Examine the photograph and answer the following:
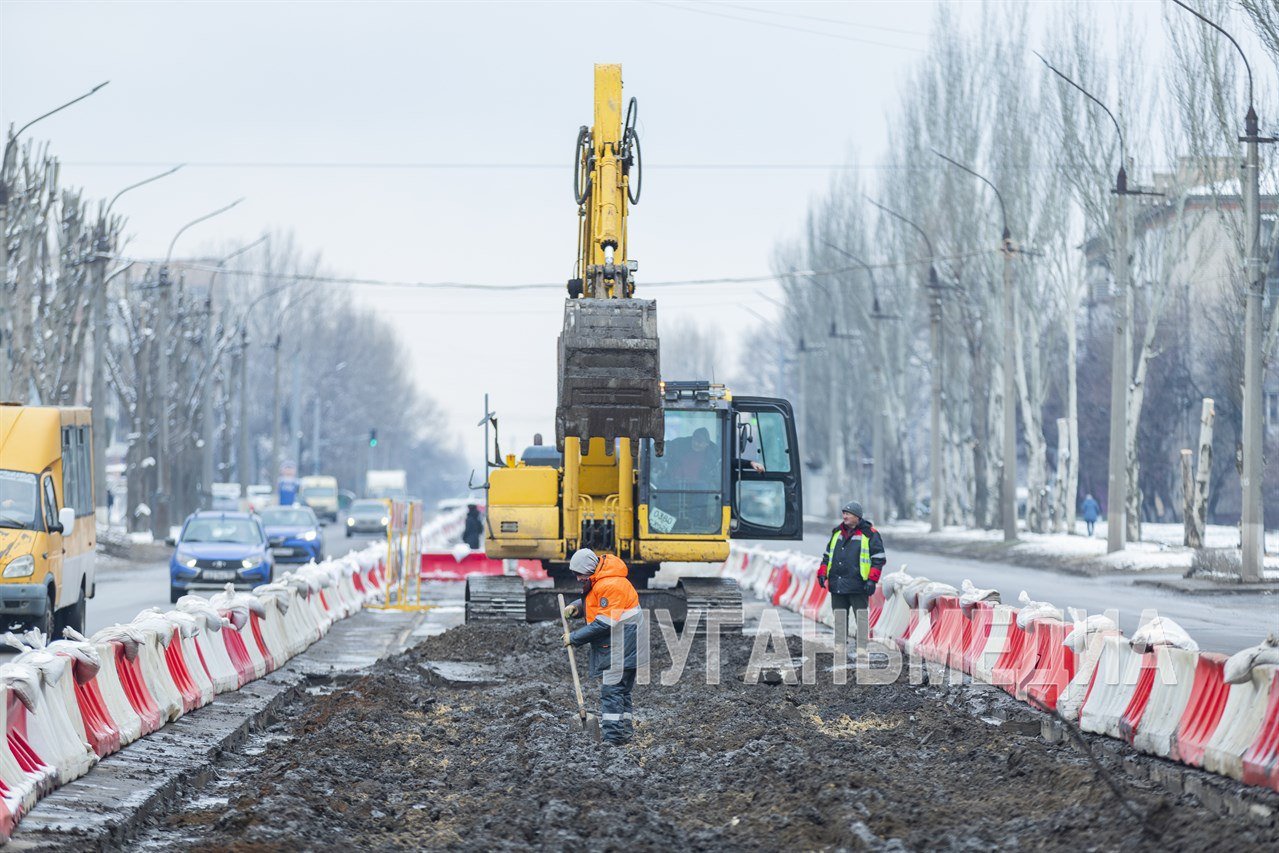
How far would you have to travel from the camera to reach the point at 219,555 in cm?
3441

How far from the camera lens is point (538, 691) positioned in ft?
60.2

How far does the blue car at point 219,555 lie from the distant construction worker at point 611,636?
19.7 meters

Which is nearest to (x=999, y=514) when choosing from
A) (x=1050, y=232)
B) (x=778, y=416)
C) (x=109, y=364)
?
(x=1050, y=232)

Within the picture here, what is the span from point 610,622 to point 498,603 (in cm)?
1092

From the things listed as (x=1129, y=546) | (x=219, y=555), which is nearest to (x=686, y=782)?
(x=219, y=555)

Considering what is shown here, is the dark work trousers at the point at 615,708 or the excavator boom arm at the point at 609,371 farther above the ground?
the excavator boom arm at the point at 609,371

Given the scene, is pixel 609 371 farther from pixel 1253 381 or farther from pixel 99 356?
pixel 99 356

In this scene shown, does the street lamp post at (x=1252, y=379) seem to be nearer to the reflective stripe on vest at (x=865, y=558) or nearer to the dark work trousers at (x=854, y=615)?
the dark work trousers at (x=854, y=615)

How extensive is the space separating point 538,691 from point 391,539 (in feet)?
52.6

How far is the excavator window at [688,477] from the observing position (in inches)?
932

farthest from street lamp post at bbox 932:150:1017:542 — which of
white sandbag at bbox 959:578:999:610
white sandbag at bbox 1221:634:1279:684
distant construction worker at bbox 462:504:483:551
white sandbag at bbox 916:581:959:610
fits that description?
white sandbag at bbox 1221:634:1279:684

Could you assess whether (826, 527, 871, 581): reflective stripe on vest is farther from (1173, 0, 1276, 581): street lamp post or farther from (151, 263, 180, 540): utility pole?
(151, 263, 180, 540): utility pole

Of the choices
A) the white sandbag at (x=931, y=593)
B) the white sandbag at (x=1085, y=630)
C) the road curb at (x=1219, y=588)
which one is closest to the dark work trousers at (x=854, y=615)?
the white sandbag at (x=931, y=593)

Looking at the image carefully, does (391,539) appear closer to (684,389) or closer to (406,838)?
(684,389)
